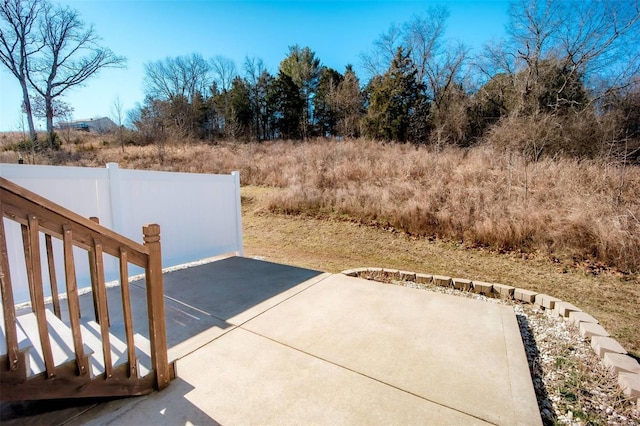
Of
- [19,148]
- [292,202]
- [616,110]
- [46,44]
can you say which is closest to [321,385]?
[292,202]

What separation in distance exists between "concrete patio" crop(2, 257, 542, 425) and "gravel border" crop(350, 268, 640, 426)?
128mm

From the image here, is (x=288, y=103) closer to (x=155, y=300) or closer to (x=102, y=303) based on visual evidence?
(x=155, y=300)

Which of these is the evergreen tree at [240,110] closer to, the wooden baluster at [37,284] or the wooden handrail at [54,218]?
the wooden handrail at [54,218]

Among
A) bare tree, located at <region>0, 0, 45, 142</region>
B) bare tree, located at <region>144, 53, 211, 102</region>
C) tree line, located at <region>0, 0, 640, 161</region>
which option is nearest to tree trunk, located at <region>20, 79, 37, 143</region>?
bare tree, located at <region>0, 0, 45, 142</region>

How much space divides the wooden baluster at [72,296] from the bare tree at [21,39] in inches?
767

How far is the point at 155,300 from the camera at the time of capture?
1.69m

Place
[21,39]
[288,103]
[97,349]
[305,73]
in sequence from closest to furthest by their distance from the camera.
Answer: [97,349]
[21,39]
[288,103]
[305,73]

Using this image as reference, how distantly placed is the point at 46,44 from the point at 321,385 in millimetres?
24358

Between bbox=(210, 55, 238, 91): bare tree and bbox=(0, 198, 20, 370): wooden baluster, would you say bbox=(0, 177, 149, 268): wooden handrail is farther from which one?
bbox=(210, 55, 238, 91): bare tree

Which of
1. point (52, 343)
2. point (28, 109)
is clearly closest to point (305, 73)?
point (28, 109)

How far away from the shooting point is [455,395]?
1.77 meters

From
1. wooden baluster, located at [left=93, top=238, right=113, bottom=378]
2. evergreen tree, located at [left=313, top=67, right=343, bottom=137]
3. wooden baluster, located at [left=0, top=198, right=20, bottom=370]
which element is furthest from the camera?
evergreen tree, located at [left=313, top=67, right=343, bottom=137]

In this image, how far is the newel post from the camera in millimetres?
1661

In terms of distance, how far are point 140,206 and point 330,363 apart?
10.4 ft
